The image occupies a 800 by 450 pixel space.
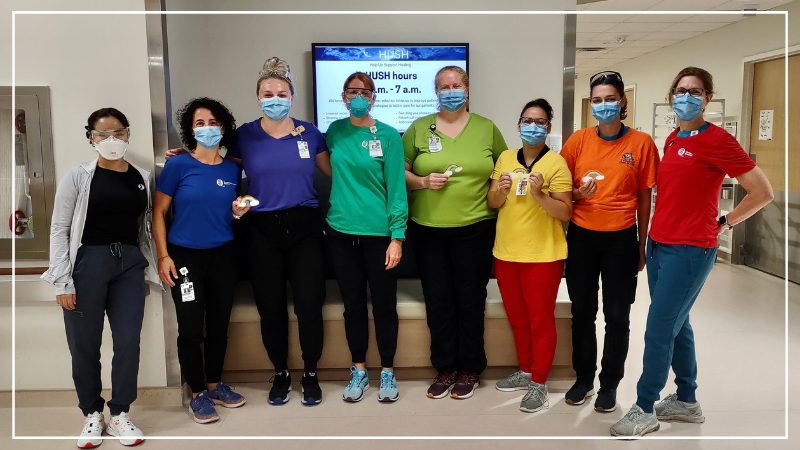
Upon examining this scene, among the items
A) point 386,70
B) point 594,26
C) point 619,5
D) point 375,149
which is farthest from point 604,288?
point 594,26

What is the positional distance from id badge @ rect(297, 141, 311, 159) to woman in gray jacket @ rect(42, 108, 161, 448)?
77 cm

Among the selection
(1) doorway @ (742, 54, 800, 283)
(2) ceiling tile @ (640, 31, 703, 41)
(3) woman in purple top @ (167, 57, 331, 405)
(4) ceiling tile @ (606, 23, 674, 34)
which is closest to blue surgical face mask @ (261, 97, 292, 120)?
(3) woman in purple top @ (167, 57, 331, 405)

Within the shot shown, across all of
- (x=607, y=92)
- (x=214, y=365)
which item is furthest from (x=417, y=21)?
(x=214, y=365)

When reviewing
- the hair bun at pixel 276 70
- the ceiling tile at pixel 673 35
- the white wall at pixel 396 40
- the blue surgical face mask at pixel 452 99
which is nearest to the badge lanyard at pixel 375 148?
the blue surgical face mask at pixel 452 99

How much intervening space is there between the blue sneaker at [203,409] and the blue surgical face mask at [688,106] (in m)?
2.70

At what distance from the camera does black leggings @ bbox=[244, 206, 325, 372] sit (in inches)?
111

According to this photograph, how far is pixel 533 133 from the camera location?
2.74 meters

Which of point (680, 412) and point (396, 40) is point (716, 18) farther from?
point (680, 412)

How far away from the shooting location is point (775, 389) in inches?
125

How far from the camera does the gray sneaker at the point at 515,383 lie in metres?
3.15

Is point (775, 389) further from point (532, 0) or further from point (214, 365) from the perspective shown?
point (214, 365)

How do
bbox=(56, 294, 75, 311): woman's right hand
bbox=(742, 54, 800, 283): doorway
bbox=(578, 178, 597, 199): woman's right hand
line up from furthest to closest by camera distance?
bbox=(742, 54, 800, 283): doorway → bbox=(578, 178, 597, 199): woman's right hand → bbox=(56, 294, 75, 311): woman's right hand

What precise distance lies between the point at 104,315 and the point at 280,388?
99 centimetres

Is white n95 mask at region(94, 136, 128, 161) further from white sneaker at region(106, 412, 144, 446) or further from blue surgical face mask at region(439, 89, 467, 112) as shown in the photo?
blue surgical face mask at region(439, 89, 467, 112)
